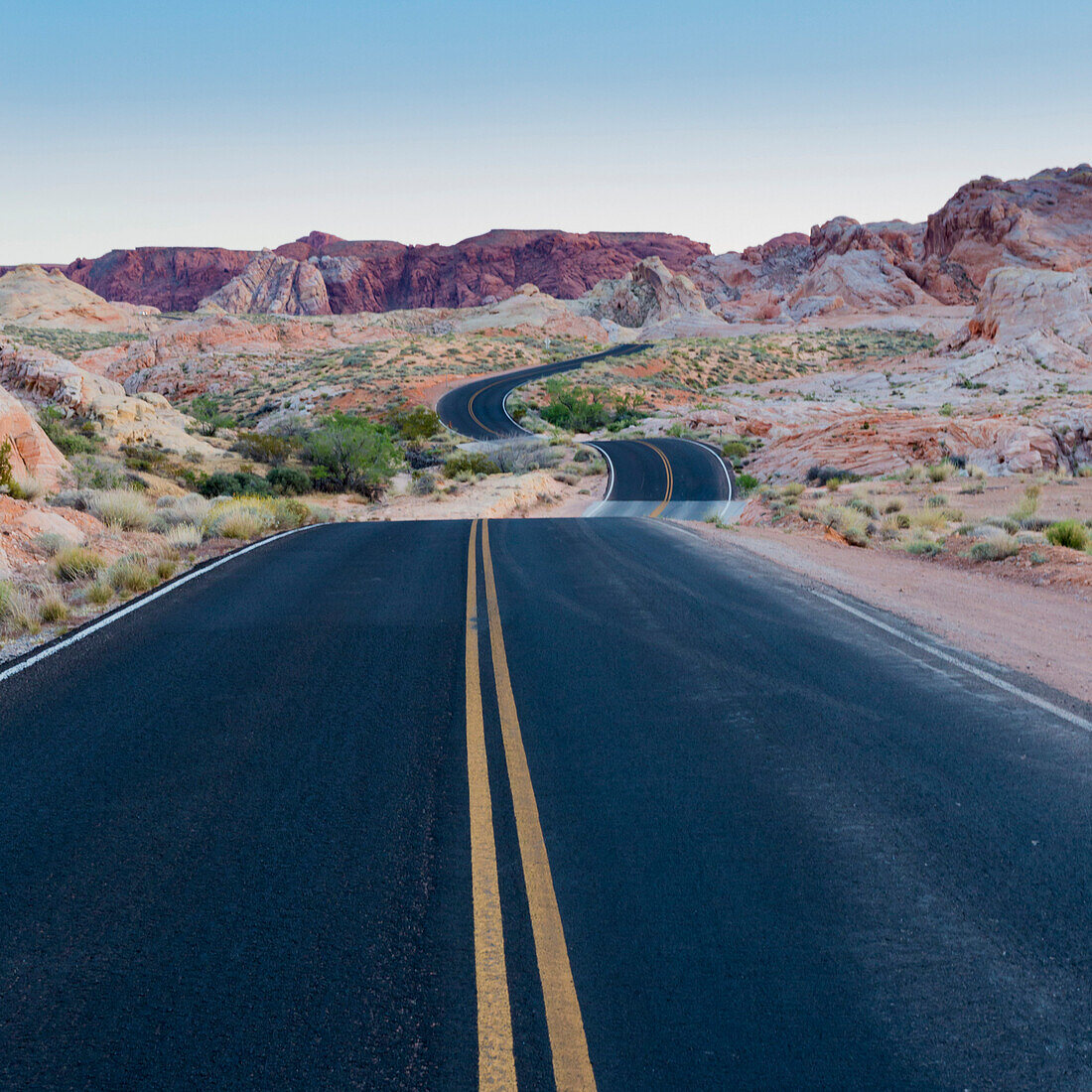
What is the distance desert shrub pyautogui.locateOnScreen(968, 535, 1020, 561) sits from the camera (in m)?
11.7

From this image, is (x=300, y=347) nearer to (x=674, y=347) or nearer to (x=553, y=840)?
(x=674, y=347)

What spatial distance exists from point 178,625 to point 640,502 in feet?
73.0

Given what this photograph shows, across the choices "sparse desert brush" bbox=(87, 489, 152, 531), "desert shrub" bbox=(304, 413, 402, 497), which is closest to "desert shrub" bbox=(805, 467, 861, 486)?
"desert shrub" bbox=(304, 413, 402, 497)

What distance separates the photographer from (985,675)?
20.6ft

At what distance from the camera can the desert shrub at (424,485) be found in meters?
26.9

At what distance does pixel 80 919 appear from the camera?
10.6 ft

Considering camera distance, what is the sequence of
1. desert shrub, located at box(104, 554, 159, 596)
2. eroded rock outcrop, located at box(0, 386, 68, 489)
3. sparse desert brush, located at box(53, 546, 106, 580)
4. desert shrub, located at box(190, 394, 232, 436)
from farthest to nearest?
1. desert shrub, located at box(190, 394, 232, 436)
2. eroded rock outcrop, located at box(0, 386, 68, 489)
3. sparse desert brush, located at box(53, 546, 106, 580)
4. desert shrub, located at box(104, 554, 159, 596)

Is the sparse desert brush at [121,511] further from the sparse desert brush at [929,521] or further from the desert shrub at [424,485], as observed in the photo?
the sparse desert brush at [929,521]

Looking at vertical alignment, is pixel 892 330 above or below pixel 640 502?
above

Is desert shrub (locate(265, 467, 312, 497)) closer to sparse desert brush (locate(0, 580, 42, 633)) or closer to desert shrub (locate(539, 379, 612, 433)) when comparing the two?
sparse desert brush (locate(0, 580, 42, 633))

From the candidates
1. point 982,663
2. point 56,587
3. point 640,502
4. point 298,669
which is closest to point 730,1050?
point 298,669

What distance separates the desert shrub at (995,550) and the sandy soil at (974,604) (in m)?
0.47

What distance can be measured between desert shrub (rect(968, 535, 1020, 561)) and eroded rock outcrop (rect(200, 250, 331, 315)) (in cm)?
15595

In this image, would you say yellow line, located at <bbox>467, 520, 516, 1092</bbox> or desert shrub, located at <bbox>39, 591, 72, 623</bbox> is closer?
yellow line, located at <bbox>467, 520, 516, 1092</bbox>
